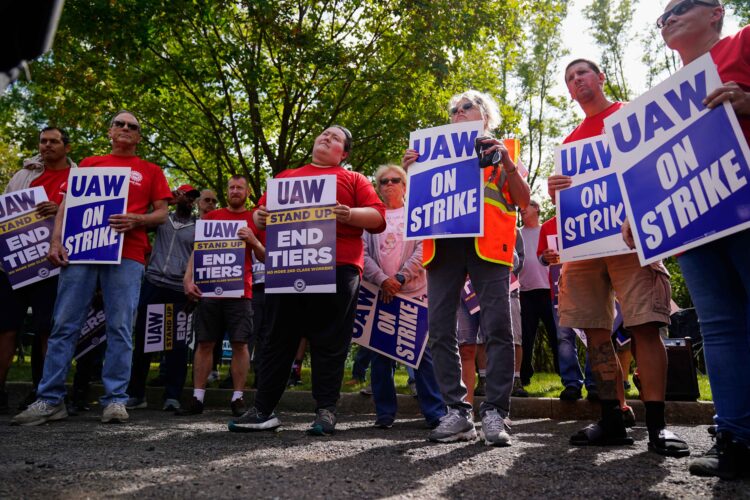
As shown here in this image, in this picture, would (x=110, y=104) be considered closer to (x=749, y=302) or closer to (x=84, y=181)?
(x=84, y=181)

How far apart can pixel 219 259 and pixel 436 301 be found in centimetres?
281

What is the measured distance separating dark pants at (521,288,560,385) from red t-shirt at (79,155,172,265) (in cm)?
453

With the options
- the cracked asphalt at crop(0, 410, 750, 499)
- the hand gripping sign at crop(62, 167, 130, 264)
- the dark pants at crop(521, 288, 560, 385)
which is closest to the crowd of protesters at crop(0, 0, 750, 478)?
the hand gripping sign at crop(62, 167, 130, 264)

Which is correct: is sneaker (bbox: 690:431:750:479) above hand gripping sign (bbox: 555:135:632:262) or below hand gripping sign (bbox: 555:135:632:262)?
below

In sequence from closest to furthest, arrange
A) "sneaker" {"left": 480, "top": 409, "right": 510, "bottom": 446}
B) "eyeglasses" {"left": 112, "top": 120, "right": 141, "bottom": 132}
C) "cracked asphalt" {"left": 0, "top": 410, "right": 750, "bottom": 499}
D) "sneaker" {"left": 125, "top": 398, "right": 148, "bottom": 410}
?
"cracked asphalt" {"left": 0, "top": 410, "right": 750, "bottom": 499}
"sneaker" {"left": 480, "top": 409, "right": 510, "bottom": 446}
"eyeglasses" {"left": 112, "top": 120, "right": 141, "bottom": 132}
"sneaker" {"left": 125, "top": 398, "right": 148, "bottom": 410}

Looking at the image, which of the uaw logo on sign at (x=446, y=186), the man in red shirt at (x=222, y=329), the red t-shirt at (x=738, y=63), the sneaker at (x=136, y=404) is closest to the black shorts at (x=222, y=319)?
the man in red shirt at (x=222, y=329)

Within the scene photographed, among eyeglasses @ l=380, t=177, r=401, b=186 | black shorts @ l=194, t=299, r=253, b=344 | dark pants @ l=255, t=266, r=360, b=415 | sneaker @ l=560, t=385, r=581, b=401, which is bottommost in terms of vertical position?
sneaker @ l=560, t=385, r=581, b=401

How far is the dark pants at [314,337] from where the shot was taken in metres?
4.07

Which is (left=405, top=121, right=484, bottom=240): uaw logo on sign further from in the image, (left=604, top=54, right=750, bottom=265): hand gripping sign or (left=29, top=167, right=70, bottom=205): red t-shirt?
(left=29, top=167, right=70, bottom=205): red t-shirt

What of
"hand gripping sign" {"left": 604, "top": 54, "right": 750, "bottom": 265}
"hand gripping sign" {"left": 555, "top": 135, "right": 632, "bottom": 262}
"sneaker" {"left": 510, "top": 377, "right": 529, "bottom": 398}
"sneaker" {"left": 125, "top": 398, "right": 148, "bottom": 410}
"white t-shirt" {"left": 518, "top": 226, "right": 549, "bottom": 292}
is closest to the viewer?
"hand gripping sign" {"left": 604, "top": 54, "right": 750, "bottom": 265}

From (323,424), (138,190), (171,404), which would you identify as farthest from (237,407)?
(138,190)

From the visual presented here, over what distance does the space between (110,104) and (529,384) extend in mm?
8839

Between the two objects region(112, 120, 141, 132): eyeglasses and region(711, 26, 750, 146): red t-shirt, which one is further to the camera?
region(112, 120, 141, 132): eyeglasses

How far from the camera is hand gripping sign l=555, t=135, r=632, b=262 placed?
11.6 feet
